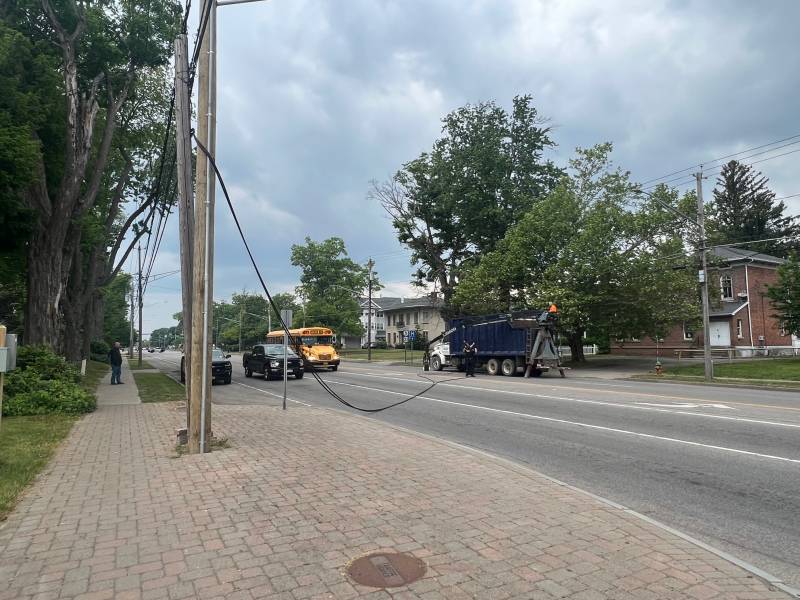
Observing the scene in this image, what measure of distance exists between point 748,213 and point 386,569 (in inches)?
2765

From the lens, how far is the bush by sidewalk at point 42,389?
42.3 ft

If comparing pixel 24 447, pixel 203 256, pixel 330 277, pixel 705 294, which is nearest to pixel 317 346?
pixel 705 294

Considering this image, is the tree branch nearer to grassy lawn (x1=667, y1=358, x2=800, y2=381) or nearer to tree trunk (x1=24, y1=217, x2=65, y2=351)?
tree trunk (x1=24, y1=217, x2=65, y2=351)

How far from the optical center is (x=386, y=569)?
157 inches

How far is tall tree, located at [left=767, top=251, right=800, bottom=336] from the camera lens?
2831 cm

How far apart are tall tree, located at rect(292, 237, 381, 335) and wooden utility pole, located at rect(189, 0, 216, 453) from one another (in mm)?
63364

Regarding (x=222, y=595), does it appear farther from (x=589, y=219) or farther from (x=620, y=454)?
(x=589, y=219)

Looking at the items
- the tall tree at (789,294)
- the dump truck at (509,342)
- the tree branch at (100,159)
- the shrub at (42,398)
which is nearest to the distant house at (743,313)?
the tall tree at (789,294)

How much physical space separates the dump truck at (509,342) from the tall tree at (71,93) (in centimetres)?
1861

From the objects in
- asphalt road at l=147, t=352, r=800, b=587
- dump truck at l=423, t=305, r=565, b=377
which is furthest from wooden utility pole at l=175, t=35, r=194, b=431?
dump truck at l=423, t=305, r=565, b=377

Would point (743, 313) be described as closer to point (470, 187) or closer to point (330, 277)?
point (470, 187)

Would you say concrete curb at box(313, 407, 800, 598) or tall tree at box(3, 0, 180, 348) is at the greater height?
tall tree at box(3, 0, 180, 348)

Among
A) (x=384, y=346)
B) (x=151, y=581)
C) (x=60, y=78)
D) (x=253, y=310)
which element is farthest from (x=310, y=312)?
(x=151, y=581)

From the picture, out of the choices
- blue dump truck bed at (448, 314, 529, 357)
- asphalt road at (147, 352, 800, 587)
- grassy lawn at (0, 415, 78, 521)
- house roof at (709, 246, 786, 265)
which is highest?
house roof at (709, 246, 786, 265)
